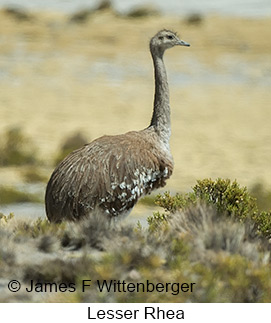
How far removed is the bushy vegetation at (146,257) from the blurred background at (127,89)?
28.2 ft

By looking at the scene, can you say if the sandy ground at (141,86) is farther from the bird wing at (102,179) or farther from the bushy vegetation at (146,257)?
the bushy vegetation at (146,257)

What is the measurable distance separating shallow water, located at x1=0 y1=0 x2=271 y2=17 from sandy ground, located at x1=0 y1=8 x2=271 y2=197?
2961mm

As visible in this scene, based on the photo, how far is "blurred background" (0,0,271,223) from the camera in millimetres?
22234

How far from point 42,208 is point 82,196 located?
30.0 feet

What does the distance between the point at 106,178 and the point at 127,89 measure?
23.3 meters

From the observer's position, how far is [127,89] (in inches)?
1271

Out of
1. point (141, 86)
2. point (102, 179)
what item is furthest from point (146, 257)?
point (141, 86)

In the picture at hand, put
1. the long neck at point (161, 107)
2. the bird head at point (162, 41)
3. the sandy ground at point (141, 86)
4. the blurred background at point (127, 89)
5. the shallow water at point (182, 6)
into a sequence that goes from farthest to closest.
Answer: the shallow water at point (182, 6) → the sandy ground at point (141, 86) → the blurred background at point (127, 89) → the bird head at point (162, 41) → the long neck at point (161, 107)

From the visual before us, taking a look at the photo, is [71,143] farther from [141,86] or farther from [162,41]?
[162,41]

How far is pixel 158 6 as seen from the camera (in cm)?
5144

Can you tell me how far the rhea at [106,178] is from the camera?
8961 millimetres

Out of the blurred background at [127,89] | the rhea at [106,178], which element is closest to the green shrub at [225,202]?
the rhea at [106,178]

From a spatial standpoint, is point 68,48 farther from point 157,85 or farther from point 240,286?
point 240,286

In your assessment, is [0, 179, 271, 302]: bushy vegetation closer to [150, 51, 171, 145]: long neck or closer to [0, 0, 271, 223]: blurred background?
[150, 51, 171, 145]: long neck
